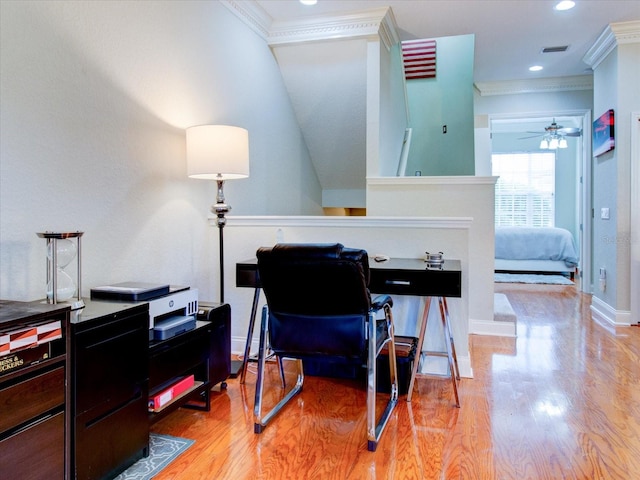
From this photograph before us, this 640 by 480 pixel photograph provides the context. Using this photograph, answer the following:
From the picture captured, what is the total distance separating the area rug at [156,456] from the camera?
174cm

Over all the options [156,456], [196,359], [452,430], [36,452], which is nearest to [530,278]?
[452,430]

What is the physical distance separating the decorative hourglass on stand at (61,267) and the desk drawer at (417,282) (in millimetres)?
1418

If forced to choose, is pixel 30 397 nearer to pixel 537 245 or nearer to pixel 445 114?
pixel 445 114

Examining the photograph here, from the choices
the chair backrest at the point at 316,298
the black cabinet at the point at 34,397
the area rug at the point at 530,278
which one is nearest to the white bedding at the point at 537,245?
the area rug at the point at 530,278

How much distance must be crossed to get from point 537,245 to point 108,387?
6947 millimetres

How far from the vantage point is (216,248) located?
319cm

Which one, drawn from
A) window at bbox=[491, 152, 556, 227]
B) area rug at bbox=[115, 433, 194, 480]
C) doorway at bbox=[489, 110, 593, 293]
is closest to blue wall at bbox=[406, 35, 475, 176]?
doorway at bbox=[489, 110, 593, 293]

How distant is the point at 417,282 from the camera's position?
7.82 feet

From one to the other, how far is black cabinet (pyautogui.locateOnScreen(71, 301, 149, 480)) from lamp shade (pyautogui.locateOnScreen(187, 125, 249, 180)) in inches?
39.7

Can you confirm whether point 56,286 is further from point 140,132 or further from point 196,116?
point 196,116

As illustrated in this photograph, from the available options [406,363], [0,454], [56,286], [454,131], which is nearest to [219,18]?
[56,286]

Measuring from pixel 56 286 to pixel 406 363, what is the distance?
5.78ft

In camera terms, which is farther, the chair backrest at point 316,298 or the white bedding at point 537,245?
the white bedding at point 537,245

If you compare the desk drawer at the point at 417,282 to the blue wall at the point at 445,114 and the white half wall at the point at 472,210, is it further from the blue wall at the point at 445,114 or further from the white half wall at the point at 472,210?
the blue wall at the point at 445,114
